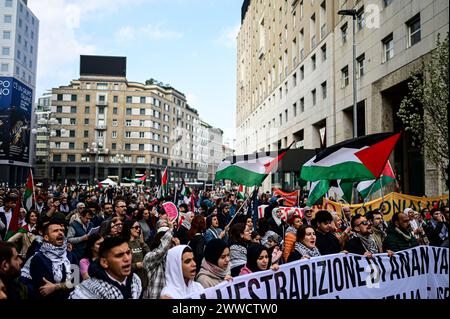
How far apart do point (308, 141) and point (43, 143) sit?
81107 millimetres

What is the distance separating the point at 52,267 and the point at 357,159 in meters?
5.55

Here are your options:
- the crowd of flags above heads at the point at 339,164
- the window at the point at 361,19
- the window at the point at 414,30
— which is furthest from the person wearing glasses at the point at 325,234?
the window at the point at 361,19

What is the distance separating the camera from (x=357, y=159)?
22.9ft

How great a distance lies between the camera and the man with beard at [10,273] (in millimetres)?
3309

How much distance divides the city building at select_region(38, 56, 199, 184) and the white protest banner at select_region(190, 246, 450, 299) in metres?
73.4

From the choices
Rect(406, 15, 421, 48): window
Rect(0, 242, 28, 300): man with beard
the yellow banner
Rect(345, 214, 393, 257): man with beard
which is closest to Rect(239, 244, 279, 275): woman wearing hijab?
Rect(345, 214, 393, 257): man with beard

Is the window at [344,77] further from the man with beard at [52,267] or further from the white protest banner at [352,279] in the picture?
the man with beard at [52,267]

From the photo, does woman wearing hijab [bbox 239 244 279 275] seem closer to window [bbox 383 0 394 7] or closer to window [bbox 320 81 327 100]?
window [bbox 383 0 394 7]

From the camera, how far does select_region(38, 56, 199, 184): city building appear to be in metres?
77.0

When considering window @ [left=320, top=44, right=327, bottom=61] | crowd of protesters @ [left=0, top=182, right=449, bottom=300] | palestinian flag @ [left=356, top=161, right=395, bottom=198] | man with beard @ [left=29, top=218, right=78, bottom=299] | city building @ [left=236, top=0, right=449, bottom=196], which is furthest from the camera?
window @ [left=320, top=44, right=327, bottom=61]

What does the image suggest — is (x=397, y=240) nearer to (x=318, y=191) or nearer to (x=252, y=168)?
(x=318, y=191)

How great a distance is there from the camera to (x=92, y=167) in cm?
7481

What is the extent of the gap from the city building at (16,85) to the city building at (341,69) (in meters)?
31.1

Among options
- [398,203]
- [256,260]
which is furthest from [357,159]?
[398,203]
